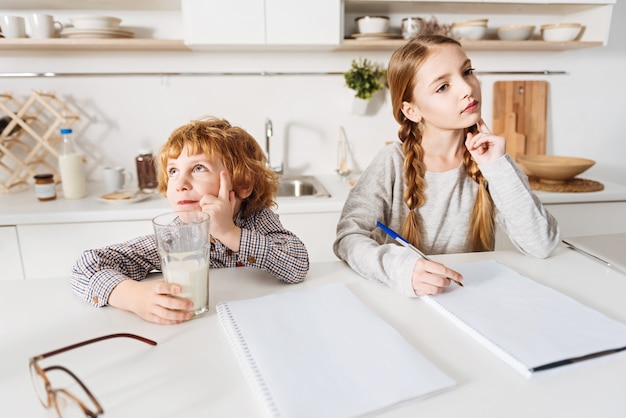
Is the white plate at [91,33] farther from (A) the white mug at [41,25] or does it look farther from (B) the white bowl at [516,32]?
(B) the white bowl at [516,32]

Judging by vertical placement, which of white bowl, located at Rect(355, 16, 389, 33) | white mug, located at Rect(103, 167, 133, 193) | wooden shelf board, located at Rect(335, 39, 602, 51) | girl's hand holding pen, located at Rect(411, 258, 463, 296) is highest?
white bowl, located at Rect(355, 16, 389, 33)

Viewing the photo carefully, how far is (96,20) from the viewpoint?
185 centimetres

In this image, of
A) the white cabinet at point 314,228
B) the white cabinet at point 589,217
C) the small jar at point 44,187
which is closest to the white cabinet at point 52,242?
the small jar at point 44,187

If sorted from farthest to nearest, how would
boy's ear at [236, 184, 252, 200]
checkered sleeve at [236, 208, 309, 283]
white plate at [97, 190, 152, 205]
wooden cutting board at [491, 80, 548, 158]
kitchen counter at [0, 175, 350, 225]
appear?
wooden cutting board at [491, 80, 548, 158], white plate at [97, 190, 152, 205], kitchen counter at [0, 175, 350, 225], boy's ear at [236, 184, 252, 200], checkered sleeve at [236, 208, 309, 283]

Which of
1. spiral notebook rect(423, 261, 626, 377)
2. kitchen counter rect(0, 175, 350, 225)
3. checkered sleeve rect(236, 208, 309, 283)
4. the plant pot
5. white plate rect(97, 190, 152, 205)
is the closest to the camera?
spiral notebook rect(423, 261, 626, 377)

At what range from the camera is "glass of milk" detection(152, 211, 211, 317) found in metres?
0.70

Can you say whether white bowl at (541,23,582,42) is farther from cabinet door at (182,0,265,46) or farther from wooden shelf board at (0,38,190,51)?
wooden shelf board at (0,38,190,51)

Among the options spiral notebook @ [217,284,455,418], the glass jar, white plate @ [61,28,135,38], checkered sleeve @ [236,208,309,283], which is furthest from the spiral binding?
white plate @ [61,28,135,38]

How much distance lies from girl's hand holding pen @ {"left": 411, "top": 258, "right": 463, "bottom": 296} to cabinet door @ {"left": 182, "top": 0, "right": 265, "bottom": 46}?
1334 millimetres

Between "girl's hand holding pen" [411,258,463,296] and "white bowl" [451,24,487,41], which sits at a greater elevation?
"white bowl" [451,24,487,41]

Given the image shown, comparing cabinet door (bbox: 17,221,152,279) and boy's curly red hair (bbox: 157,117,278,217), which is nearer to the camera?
boy's curly red hair (bbox: 157,117,278,217)

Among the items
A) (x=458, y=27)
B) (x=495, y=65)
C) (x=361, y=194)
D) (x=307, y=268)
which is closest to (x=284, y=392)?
(x=307, y=268)

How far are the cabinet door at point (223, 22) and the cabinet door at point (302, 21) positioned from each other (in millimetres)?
38

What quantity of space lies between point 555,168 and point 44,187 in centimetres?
195
